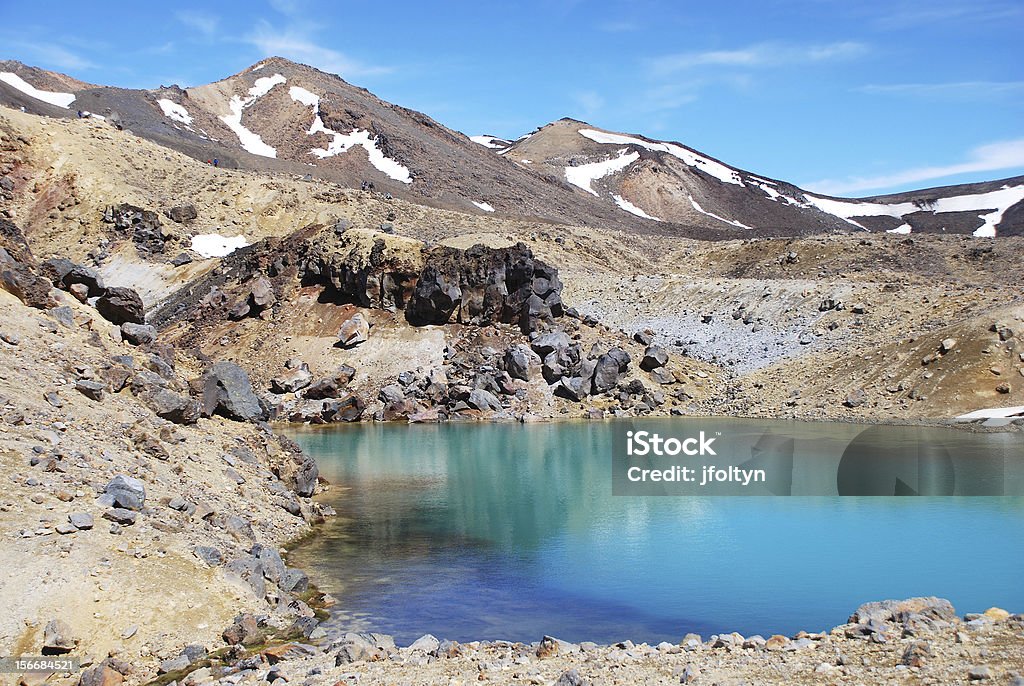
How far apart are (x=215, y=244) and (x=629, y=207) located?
86602 millimetres

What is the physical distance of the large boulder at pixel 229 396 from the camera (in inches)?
1080

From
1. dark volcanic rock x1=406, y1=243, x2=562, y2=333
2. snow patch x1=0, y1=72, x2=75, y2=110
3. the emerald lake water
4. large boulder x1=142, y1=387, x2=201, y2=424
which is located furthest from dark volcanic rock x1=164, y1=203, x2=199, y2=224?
large boulder x1=142, y1=387, x2=201, y2=424

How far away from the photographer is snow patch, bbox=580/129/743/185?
183m

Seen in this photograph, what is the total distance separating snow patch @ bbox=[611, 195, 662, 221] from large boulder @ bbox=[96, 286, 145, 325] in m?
123

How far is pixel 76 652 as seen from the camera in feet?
45.3

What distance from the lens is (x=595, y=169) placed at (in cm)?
16500

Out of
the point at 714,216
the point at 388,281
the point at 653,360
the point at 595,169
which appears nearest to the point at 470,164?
the point at 595,169

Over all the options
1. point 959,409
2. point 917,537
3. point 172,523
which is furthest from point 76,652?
point 959,409

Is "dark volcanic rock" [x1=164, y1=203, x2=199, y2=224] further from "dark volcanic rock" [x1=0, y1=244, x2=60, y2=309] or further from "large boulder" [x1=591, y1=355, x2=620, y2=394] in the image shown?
"dark volcanic rock" [x1=0, y1=244, x2=60, y2=309]

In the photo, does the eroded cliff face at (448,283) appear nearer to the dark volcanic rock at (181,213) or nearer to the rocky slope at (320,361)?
the rocky slope at (320,361)

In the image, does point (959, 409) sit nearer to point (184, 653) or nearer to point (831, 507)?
point (831, 507)

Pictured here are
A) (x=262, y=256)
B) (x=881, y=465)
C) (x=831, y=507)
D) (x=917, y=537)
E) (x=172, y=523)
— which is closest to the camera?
(x=172, y=523)

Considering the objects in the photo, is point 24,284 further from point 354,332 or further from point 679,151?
point 679,151

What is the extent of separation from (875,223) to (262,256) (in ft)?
418
